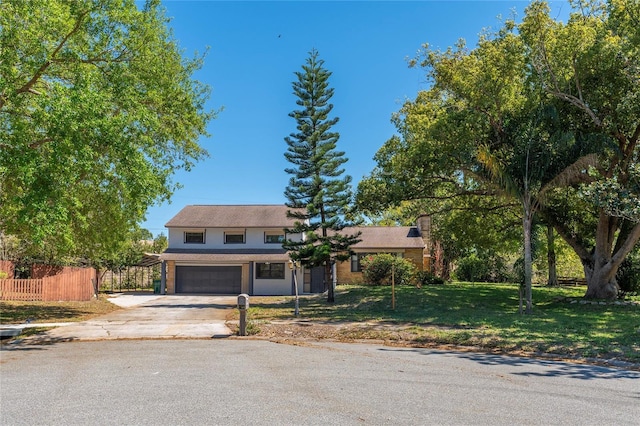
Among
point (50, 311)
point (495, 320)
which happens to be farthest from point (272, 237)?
point (495, 320)

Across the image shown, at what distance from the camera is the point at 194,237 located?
107 feet

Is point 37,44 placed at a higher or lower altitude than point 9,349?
higher

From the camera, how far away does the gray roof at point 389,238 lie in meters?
33.0

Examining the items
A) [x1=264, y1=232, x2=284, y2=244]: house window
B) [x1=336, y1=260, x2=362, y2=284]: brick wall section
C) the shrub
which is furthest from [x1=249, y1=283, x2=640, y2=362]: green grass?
[x1=336, y1=260, x2=362, y2=284]: brick wall section

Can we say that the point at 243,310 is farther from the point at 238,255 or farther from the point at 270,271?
the point at 270,271

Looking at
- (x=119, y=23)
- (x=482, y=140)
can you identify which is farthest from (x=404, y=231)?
(x=119, y=23)

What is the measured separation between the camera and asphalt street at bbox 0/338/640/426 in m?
5.50

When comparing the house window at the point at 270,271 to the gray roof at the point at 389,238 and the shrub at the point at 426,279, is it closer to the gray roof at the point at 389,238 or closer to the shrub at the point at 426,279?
the gray roof at the point at 389,238

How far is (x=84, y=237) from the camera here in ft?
58.4

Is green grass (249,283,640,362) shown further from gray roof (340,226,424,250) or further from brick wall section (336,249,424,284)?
gray roof (340,226,424,250)

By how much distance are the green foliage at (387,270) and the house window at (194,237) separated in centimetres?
1095

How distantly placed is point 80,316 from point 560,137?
17788 millimetres

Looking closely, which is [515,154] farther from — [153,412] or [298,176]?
[153,412]

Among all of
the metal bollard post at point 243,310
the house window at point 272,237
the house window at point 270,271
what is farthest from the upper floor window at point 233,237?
the metal bollard post at point 243,310
